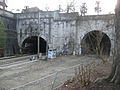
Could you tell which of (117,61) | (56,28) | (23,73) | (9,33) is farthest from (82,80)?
(9,33)

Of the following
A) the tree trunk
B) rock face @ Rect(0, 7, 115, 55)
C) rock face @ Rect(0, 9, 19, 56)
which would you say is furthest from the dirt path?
rock face @ Rect(0, 9, 19, 56)

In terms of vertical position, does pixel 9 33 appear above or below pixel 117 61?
above

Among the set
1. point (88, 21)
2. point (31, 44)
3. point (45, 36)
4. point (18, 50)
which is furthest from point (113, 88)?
point (31, 44)

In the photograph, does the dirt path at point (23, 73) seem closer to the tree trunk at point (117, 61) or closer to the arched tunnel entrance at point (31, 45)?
the tree trunk at point (117, 61)

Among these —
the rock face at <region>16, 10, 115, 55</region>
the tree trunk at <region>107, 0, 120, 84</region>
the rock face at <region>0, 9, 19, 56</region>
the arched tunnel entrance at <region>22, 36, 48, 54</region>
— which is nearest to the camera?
the tree trunk at <region>107, 0, 120, 84</region>

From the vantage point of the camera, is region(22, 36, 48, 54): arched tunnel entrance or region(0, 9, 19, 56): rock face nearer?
region(0, 9, 19, 56): rock face

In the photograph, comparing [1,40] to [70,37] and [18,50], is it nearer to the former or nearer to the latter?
[18,50]

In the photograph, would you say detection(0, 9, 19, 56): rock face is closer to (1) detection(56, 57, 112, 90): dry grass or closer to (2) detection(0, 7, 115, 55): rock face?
(2) detection(0, 7, 115, 55): rock face

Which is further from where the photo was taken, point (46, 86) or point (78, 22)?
point (78, 22)

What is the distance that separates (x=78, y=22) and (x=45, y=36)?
5.63 m

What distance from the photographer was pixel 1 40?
2520cm

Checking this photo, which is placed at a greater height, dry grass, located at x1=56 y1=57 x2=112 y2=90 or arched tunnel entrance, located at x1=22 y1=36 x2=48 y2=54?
arched tunnel entrance, located at x1=22 y1=36 x2=48 y2=54

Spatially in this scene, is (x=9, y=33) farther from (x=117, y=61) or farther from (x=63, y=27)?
(x=117, y=61)

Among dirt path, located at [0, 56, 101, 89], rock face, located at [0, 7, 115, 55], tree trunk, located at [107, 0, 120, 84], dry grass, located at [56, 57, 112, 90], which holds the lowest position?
dirt path, located at [0, 56, 101, 89]
